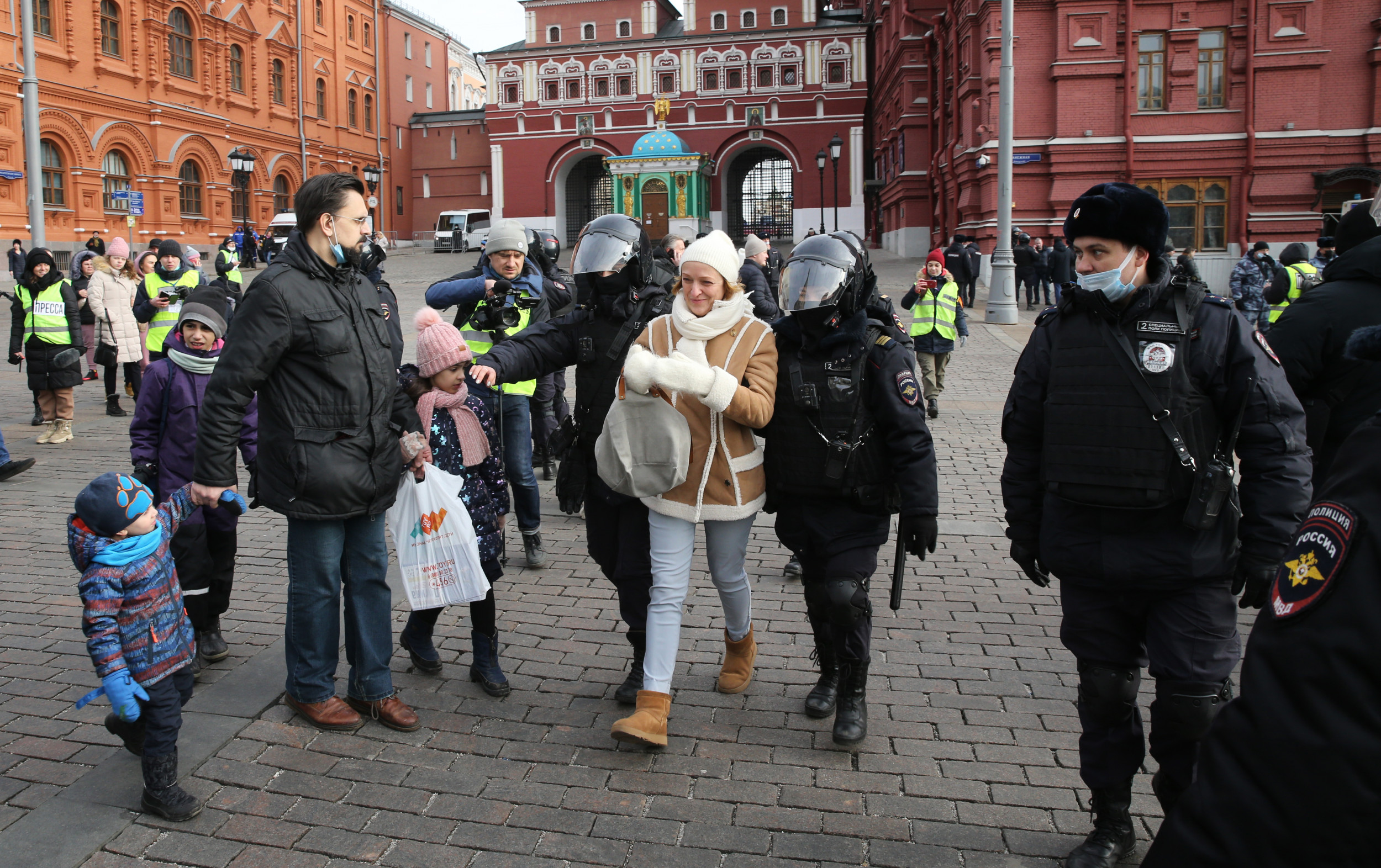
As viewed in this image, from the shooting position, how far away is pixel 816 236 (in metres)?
4.16

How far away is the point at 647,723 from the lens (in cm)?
378

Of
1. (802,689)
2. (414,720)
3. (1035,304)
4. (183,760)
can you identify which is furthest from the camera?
(1035,304)

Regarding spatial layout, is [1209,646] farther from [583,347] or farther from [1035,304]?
[1035,304]

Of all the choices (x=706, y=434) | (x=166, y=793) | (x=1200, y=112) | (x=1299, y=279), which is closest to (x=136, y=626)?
(x=166, y=793)

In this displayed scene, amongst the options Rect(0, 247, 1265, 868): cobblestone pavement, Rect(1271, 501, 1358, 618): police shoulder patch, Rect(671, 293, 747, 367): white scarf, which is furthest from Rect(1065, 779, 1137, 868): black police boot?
Rect(1271, 501, 1358, 618): police shoulder patch

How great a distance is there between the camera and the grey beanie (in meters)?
6.30

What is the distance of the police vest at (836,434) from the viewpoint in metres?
3.87

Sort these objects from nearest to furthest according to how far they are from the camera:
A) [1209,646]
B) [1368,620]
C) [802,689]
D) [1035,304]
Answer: [1368,620] < [1209,646] < [802,689] < [1035,304]

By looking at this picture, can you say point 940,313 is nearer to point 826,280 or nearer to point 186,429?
point 826,280

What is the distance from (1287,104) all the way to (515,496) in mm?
26930

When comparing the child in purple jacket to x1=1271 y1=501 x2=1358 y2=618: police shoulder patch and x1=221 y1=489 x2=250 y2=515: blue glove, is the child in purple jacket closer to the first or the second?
x1=221 y1=489 x2=250 y2=515: blue glove

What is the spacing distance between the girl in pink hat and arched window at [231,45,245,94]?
154 ft

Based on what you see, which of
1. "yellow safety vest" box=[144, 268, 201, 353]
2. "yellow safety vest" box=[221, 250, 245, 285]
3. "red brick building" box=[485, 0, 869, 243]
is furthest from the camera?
"red brick building" box=[485, 0, 869, 243]

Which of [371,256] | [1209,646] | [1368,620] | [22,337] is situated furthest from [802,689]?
[22,337]
